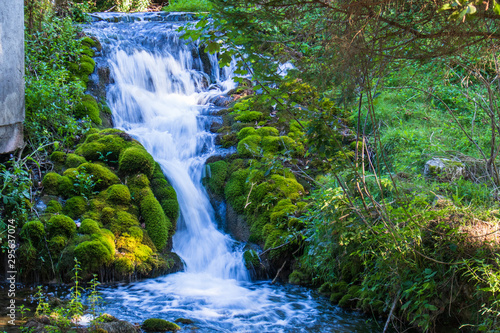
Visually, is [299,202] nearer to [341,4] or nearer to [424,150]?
[424,150]

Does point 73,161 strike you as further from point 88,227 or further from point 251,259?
point 251,259

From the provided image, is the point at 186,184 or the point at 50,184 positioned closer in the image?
the point at 50,184

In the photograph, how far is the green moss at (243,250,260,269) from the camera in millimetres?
6730

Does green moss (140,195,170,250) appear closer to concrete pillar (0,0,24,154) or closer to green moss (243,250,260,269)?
green moss (243,250,260,269)

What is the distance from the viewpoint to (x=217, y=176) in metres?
8.57

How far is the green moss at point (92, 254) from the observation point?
5922mm

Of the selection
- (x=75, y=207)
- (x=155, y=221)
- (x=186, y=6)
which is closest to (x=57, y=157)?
Result: (x=75, y=207)

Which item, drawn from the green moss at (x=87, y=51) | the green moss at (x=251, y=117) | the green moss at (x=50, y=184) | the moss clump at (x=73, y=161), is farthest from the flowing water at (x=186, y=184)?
the green moss at (x=50, y=184)

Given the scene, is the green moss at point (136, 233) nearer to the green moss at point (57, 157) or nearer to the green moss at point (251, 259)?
the green moss at point (251, 259)

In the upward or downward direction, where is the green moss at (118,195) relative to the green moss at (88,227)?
upward

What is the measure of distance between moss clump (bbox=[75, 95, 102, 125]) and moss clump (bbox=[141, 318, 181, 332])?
5.79 metres

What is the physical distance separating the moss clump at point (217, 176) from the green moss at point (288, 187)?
4.01 ft

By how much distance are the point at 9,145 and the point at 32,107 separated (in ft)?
3.39

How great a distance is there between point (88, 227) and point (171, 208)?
5.34 ft
